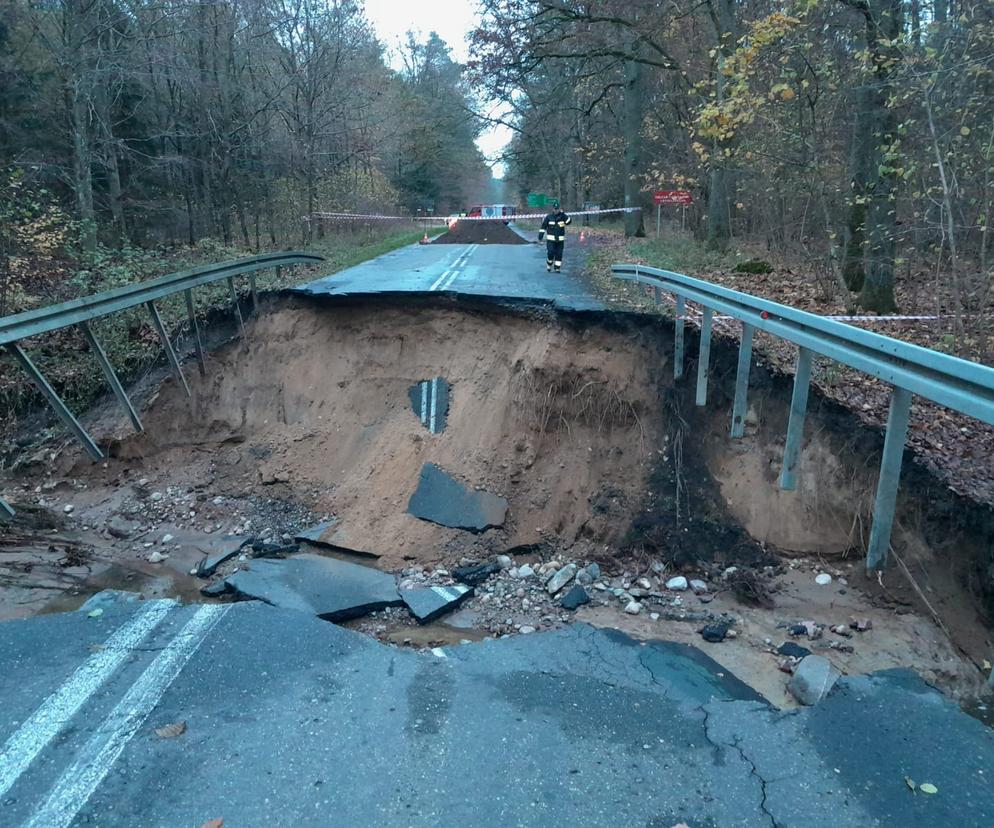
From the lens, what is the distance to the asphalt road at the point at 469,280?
1112cm

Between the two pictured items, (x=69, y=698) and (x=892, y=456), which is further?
(x=892, y=456)

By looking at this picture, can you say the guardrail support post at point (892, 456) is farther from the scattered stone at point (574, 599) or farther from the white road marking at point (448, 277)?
the white road marking at point (448, 277)

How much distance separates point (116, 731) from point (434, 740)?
1548 mm

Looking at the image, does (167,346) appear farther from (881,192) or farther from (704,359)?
(881,192)

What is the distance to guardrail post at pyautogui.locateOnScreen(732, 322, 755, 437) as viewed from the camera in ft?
21.1

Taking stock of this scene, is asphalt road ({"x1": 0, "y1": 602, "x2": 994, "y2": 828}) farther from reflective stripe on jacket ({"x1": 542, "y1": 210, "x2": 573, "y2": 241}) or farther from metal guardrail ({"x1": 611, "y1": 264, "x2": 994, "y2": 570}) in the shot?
reflective stripe on jacket ({"x1": 542, "y1": 210, "x2": 573, "y2": 241})

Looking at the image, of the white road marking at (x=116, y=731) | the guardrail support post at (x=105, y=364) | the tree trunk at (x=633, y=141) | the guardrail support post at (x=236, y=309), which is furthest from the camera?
the tree trunk at (x=633, y=141)

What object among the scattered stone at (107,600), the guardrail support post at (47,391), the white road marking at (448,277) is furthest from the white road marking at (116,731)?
the white road marking at (448,277)

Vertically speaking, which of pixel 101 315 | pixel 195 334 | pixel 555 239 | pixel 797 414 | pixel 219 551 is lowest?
pixel 219 551

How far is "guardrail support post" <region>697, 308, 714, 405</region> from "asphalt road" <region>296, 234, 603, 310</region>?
8.05 ft

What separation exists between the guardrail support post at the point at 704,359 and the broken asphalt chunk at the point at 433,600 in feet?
10.4

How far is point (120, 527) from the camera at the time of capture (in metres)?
8.41

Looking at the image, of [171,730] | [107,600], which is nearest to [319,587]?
[107,600]

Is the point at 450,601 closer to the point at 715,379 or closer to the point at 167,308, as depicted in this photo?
the point at 715,379
